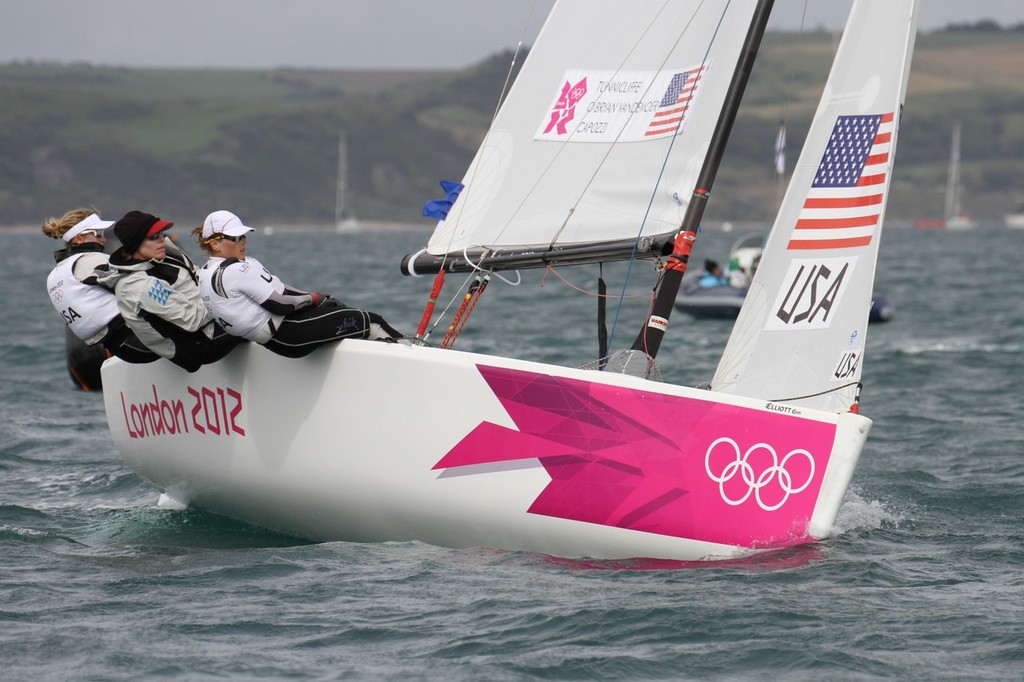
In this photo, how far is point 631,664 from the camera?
173 inches

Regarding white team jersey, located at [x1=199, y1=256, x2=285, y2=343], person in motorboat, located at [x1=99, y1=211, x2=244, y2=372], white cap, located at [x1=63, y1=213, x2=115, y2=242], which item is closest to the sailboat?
white team jersey, located at [x1=199, y1=256, x2=285, y2=343]

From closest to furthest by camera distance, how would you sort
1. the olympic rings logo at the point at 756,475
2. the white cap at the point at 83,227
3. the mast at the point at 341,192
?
the olympic rings logo at the point at 756,475 → the white cap at the point at 83,227 → the mast at the point at 341,192

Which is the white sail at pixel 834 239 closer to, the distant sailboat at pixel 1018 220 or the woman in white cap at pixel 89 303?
the woman in white cap at pixel 89 303

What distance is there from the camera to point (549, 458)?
5465mm

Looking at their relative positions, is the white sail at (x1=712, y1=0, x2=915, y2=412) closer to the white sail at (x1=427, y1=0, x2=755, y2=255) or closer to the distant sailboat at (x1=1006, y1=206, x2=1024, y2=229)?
the white sail at (x1=427, y1=0, x2=755, y2=255)

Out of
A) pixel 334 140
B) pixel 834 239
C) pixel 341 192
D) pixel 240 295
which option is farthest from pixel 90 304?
pixel 334 140

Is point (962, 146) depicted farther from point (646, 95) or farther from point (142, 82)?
point (646, 95)

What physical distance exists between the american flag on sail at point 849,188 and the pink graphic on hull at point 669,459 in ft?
2.97

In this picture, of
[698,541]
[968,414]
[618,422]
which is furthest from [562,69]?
[968,414]

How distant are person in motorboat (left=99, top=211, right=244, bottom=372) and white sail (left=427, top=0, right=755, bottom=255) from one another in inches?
51.2

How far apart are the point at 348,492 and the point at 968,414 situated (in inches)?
207

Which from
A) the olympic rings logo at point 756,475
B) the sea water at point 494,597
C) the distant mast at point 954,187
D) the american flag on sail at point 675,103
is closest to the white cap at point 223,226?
the sea water at point 494,597

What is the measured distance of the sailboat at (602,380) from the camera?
213 inches

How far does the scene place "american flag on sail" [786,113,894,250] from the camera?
5926 millimetres
